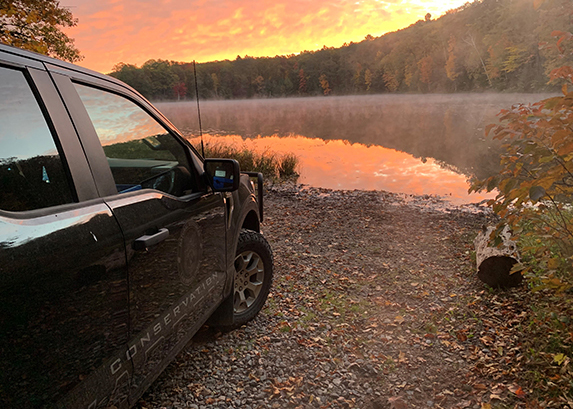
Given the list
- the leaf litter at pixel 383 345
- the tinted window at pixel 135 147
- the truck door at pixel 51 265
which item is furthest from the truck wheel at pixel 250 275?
the truck door at pixel 51 265

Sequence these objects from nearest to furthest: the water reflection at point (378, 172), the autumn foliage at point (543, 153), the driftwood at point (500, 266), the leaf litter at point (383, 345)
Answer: the autumn foliage at point (543, 153)
the leaf litter at point (383, 345)
the driftwood at point (500, 266)
the water reflection at point (378, 172)

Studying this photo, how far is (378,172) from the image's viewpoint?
15.8 meters

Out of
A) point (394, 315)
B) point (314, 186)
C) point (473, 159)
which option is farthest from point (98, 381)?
point (473, 159)

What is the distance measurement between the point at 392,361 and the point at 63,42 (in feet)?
43.1

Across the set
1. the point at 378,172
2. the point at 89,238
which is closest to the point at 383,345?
the point at 89,238

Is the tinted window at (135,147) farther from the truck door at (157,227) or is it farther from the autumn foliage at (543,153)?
the autumn foliage at (543,153)

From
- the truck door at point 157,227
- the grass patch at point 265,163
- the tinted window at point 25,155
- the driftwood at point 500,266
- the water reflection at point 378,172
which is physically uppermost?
the tinted window at point 25,155

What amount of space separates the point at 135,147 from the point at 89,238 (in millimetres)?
1116

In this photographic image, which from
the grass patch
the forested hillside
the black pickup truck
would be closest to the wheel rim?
the black pickup truck

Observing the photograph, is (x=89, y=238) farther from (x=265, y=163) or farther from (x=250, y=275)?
(x=265, y=163)

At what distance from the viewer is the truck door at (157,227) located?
1.89 meters

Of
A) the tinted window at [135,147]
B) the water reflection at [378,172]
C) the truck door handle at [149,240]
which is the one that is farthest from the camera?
the water reflection at [378,172]

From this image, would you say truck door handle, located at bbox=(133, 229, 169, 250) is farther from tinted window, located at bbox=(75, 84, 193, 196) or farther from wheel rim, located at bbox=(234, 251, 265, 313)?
wheel rim, located at bbox=(234, 251, 265, 313)

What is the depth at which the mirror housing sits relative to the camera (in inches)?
107
